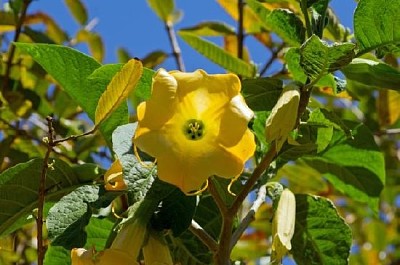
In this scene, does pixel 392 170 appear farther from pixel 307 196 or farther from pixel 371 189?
pixel 307 196

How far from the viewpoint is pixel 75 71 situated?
4.08ft

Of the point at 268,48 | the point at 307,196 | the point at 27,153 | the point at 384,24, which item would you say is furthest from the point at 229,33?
the point at 384,24

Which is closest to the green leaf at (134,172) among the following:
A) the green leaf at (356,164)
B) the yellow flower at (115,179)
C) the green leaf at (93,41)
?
the yellow flower at (115,179)

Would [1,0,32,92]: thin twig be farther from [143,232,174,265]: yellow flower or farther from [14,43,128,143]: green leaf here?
[143,232,174,265]: yellow flower

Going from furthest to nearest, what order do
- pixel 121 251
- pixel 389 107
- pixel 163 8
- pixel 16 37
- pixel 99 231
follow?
pixel 163 8, pixel 389 107, pixel 16 37, pixel 99 231, pixel 121 251

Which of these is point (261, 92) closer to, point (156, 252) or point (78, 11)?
point (156, 252)

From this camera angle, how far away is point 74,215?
3.61 feet

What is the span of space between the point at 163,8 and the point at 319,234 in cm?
113

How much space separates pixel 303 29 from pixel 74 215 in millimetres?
457

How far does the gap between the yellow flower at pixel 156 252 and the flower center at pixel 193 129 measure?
5.7 inches

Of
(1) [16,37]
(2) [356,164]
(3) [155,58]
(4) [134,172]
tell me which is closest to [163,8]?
(3) [155,58]

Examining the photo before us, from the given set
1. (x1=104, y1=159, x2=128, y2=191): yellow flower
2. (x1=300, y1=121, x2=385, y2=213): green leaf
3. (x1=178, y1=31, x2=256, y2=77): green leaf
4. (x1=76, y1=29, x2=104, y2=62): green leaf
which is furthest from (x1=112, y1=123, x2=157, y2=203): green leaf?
(x1=76, y1=29, x2=104, y2=62): green leaf

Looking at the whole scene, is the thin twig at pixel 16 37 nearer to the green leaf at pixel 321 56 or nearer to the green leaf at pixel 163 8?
the green leaf at pixel 163 8

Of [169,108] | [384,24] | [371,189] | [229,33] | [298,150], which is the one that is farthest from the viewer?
[229,33]
